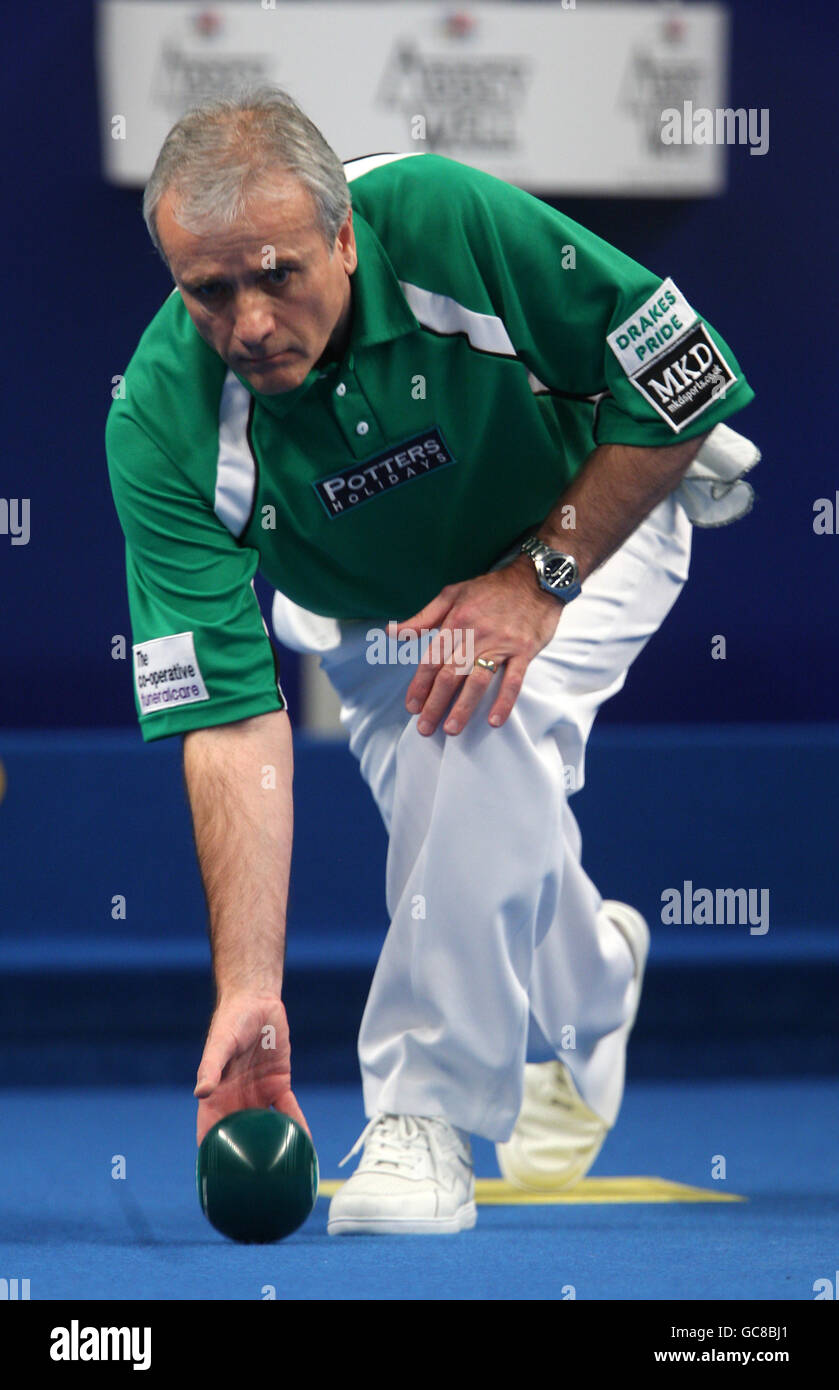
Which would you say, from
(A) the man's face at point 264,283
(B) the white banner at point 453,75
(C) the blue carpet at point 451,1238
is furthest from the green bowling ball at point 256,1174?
(B) the white banner at point 453,75

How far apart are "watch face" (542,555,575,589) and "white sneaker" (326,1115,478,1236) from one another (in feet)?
2.33

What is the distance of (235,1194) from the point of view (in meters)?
2.02

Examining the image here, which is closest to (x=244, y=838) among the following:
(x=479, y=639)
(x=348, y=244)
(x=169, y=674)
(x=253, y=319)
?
(x=169, y=674)

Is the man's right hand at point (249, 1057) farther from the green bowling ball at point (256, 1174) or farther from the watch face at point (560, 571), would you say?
the watch face at point (560, 571)

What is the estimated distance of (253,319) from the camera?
2.09m

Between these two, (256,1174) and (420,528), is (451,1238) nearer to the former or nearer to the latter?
(256,1174)

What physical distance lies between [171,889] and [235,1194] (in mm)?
2593

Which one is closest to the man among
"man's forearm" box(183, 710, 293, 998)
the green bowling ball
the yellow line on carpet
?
"man's forearm" box(183, 710, 293, 998)

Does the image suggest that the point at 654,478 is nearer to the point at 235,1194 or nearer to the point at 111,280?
the point at 235,1194

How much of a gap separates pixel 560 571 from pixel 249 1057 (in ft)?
2.32

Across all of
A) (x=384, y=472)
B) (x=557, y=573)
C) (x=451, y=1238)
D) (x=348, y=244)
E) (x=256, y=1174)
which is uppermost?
(x=348, y=244)

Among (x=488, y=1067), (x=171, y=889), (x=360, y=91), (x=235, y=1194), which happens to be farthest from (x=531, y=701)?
(x=360, y=91)

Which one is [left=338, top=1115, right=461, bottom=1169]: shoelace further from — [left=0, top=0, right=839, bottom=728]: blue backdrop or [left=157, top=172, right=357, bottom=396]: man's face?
[left=0, top=0, right=839, bottom=728]: blue backdrop

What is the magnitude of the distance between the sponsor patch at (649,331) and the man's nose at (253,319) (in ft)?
1.51
